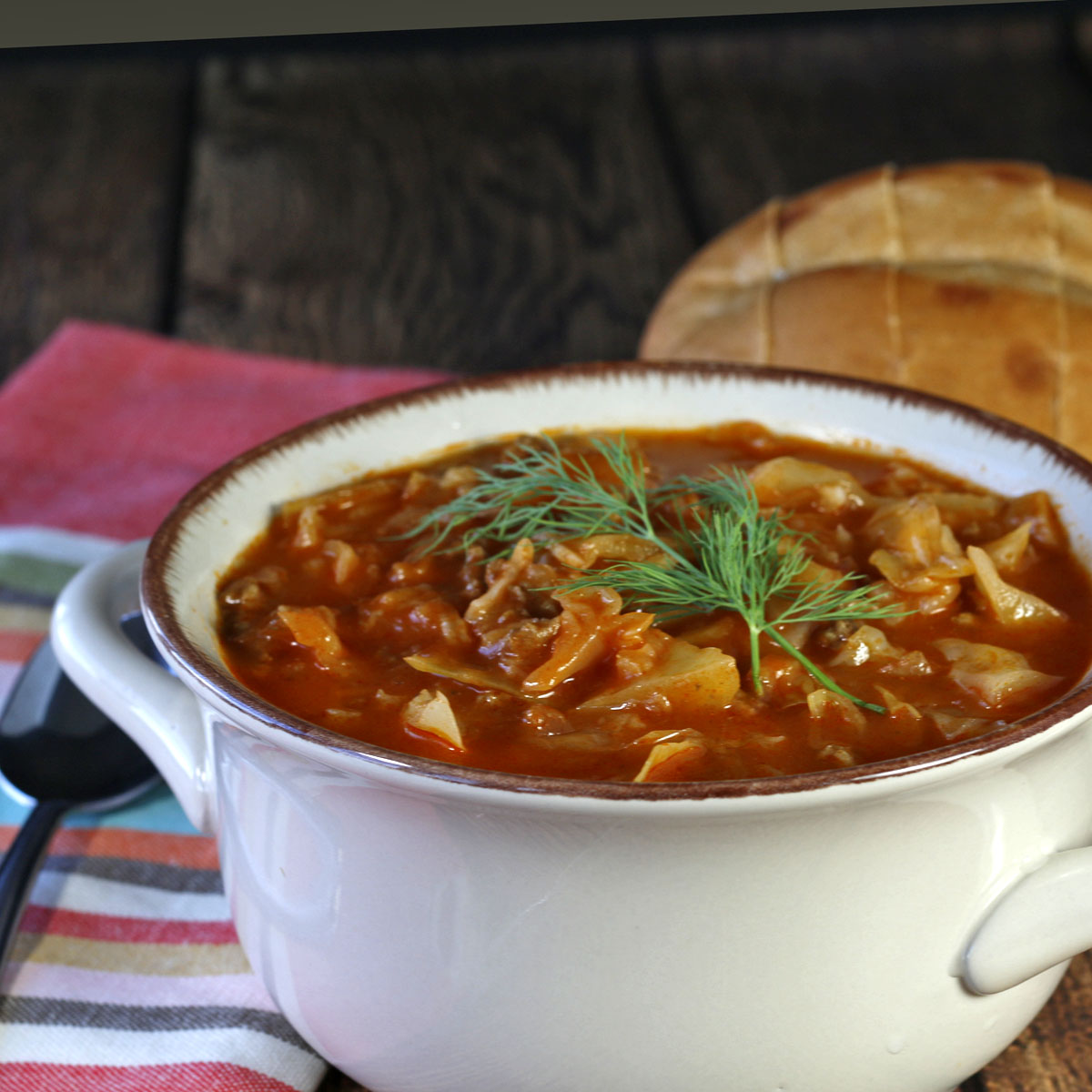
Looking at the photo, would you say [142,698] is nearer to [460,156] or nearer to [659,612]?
[659,612]

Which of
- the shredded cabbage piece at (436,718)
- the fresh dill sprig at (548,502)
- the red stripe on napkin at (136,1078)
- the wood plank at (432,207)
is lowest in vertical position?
the red stripe on napkin at (136,1078)

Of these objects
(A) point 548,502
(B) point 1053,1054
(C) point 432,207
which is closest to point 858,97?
(C) point 432,207

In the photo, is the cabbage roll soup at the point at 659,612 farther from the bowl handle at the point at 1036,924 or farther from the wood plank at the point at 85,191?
the wood plank at the point at 85,191

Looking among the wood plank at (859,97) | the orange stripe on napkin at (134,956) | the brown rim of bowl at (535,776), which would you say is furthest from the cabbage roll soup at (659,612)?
the wood plank at (859,97)

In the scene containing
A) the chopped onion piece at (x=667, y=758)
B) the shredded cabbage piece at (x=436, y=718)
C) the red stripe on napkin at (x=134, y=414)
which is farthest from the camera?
the red stripe on napkin at (x=134, y=414)

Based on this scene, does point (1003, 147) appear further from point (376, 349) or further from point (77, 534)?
point (77, 534)

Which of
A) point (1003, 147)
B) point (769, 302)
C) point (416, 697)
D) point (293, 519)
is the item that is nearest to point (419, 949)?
point (416, 697)

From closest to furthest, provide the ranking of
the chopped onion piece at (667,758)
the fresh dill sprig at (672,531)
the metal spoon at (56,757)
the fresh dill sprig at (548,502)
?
the chopped onion piece at (667,758)
the fresh dill sprig at (672,531)
the fresh dill sprig at (548,502)
the metal spoon at (56,757)
